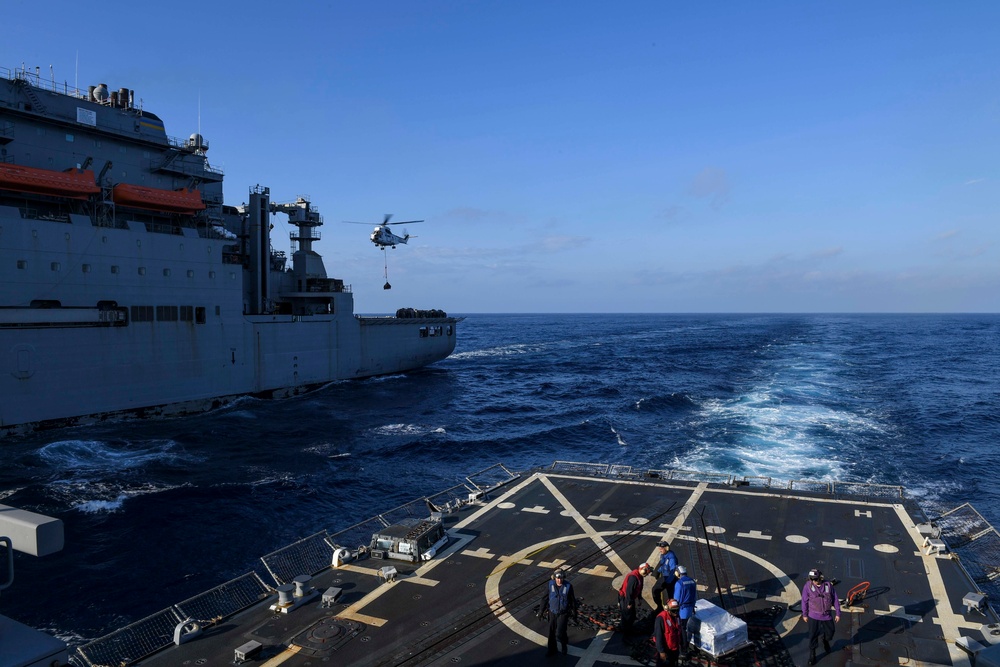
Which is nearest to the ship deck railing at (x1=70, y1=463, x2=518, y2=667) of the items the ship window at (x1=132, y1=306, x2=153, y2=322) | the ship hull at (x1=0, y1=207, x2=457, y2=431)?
the ship hull at (x1=0, y1=207, x2=457, y2=431)

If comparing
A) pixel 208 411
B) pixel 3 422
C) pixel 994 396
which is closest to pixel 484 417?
pixel 208 411

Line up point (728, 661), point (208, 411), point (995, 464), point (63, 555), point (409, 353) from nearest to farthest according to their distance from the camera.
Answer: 1. point (728, 661)
2. point (63, 555)
3. point (995, 464)
4. point (208, 411)
5. point (409, 353)

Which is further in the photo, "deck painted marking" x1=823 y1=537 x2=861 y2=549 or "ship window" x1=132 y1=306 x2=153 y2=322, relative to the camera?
"ship window" x1=132 y1=306 x2=153 y2=322

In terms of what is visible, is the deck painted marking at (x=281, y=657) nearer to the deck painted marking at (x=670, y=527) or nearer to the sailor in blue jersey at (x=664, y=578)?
the sailor in blue jersey at (x=664, y=578)

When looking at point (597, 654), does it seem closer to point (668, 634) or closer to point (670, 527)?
point (668, 634)

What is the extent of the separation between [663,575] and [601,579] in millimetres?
3185

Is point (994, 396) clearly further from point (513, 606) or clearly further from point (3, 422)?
point (3, 422)

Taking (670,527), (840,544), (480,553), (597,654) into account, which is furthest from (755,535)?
(597,654)

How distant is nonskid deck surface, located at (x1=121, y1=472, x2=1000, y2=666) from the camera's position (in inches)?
530

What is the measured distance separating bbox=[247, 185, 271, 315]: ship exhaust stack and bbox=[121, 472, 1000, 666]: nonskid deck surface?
45470mm

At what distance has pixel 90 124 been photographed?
156ft

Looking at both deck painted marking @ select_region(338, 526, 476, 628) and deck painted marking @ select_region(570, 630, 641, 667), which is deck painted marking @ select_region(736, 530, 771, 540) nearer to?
deck painted marking @ select_region(570, 630, 641, 667)

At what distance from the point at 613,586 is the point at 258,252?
180 feet

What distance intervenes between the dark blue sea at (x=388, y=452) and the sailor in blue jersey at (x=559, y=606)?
1477 cm
